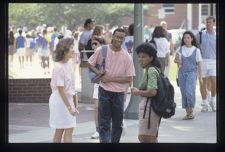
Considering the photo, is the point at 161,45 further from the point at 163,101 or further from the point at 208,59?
the point at 163,101

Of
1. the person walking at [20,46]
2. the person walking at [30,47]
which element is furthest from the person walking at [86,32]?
the person walking at [30,47]

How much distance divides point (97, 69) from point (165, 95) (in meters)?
1.26

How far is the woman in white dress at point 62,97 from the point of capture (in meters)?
7.20

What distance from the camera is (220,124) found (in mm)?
6195

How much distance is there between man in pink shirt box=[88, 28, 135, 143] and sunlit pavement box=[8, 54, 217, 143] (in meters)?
1.12

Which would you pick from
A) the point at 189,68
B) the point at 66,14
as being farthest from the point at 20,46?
the point at 66,14

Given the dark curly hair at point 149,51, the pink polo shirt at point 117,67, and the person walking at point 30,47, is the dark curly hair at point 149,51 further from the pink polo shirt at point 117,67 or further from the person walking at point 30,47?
the person walking at point 30,47

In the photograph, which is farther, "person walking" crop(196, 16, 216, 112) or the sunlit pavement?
"person walking" crop(196, 16, 216, 112)

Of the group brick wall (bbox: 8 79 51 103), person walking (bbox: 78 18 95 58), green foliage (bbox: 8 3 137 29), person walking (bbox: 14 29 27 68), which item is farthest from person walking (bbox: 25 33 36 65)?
person walking (bbox: 78 18 95 58)

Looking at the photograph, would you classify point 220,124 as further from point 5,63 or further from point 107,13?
point 107,13

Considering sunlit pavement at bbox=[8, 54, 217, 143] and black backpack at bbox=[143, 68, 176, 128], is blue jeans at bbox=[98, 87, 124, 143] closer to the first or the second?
black backpack at bbox=[143, 68, 176, 128]

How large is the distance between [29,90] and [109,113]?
554 cm

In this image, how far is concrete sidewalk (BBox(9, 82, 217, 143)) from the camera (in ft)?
29.7

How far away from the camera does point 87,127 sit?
1025 cm
